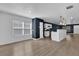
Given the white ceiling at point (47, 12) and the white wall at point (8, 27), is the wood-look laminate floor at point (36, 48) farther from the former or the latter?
the white ceiling at point (47, 12)

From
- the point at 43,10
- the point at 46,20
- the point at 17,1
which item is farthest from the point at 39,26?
the point at 17,1

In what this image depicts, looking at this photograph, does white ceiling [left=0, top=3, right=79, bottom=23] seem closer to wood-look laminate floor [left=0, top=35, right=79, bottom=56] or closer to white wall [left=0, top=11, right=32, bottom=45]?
white wall [left=0, top=11, right=32, bottom=45]

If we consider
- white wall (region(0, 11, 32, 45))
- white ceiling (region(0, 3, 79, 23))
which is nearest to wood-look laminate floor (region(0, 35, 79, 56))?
white wall (region(0, 11, 32, 45))

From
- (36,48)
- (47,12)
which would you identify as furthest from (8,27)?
(47,12)

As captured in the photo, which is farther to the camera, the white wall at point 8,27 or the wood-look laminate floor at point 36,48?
the white wall at point 8,27

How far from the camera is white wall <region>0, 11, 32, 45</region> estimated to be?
103 inches

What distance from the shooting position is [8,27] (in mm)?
2805

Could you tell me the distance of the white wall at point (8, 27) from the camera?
2.61 meters

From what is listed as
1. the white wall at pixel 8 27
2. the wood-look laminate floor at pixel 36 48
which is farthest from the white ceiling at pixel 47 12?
the wood-look laminate floor at pixel 36 48

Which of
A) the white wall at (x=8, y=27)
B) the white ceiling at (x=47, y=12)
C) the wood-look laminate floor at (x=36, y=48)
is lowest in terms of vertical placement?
the wood-look laminate floor at (x=36, y=48)

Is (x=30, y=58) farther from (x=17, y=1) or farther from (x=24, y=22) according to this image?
(x=17, y=1)

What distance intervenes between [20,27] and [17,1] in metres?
0.81

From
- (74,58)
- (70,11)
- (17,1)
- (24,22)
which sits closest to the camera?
(17,1)

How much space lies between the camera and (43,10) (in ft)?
8.59
